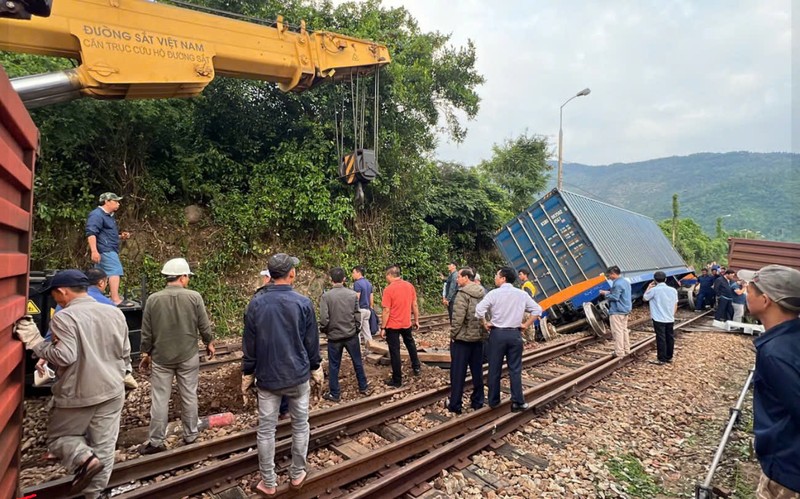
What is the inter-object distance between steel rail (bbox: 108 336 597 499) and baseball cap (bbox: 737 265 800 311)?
384 centimetres

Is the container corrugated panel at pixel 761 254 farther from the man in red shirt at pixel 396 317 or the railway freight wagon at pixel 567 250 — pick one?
the man in red shirt at pixel 396 317

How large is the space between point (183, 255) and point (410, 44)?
9.91m

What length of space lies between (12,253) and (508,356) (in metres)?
4.82

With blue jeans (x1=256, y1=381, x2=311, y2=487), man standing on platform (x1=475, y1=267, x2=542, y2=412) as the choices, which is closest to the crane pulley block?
man standing on platform (x1=475, y1=267, x2=542, y2=412)

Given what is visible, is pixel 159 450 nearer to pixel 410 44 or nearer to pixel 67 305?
pixel 67 305

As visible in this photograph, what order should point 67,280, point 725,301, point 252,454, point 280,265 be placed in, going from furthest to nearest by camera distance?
point 725,301 < point 252,454 < point 280,265 < point 67,280

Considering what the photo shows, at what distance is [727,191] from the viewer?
379 feet

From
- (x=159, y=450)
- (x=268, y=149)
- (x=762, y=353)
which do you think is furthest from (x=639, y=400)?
(x=268, y=149)

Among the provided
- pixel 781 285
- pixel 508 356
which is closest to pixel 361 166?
pixel 508 356

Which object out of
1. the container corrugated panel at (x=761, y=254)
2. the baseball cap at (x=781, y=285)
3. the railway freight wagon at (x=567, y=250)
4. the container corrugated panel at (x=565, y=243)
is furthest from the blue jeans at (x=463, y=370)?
the container corrugated panel at (x=761, y=254)

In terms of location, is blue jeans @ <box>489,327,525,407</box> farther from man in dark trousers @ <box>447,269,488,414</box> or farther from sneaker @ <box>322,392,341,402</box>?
sneaker @ <box>322,392,341,402</box>

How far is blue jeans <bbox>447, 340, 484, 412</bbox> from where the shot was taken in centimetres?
510

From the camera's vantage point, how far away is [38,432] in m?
4.32

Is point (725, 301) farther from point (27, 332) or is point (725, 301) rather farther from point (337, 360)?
point (27, 332)
